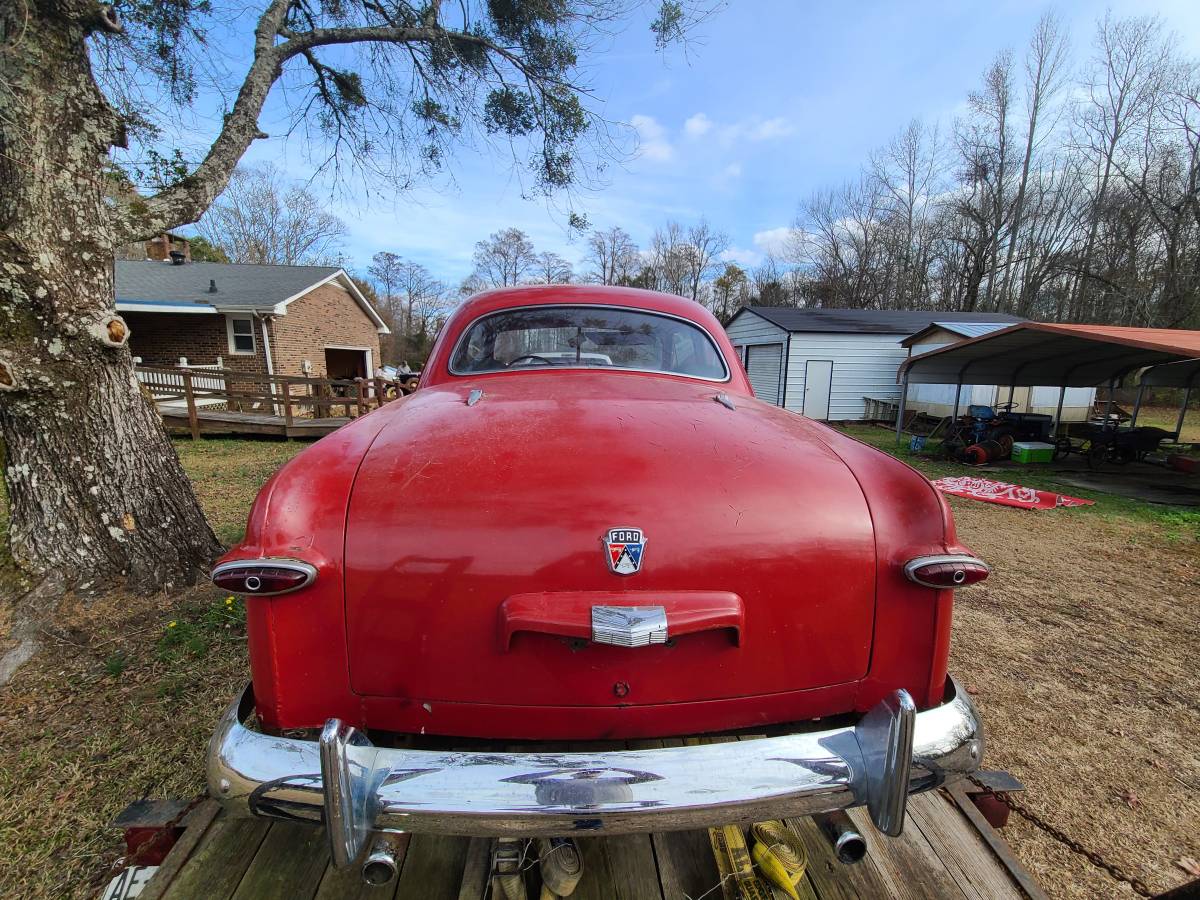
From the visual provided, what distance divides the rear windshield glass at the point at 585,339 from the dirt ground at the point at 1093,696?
8.13 feet

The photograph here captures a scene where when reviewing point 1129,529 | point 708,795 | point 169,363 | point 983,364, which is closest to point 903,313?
point 983,364

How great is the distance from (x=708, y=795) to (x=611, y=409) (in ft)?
3.67

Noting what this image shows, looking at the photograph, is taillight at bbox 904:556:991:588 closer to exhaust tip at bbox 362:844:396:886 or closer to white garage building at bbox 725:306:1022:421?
exhaust tip at bbox 362:844:396:886

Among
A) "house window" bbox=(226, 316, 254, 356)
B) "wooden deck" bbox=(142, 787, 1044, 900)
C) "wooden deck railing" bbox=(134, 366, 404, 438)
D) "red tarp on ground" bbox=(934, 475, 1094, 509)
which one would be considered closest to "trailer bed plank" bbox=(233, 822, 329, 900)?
"wooden deck" bbox=(142, 787, 1044, 900)

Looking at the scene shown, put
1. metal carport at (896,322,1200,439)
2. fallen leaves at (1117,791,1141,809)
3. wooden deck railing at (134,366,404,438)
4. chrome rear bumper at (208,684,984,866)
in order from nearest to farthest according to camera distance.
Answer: chrome rear bumper at (208,684,984,866) < fallen leaves at (1117,791,1141,809) < metal carport at (896,322,1200,439) < wooden deck railing at (134,366,404,438)

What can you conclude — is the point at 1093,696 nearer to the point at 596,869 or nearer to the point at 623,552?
the point at 596,869

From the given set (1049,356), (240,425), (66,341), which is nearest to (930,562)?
(66,341)

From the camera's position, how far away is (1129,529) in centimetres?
669

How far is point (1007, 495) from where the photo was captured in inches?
316

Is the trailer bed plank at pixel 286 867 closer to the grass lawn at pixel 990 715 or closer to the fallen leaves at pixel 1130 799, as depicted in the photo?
the grass lawn at pixel 990 715

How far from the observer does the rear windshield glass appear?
297cm

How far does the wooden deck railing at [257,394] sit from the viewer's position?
1101cm

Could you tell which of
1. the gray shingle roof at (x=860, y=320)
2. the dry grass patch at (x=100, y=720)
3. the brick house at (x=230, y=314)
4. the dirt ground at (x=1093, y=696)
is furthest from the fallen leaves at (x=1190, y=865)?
the brick house at (x=230, y=314)

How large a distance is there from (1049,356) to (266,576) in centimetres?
1478
